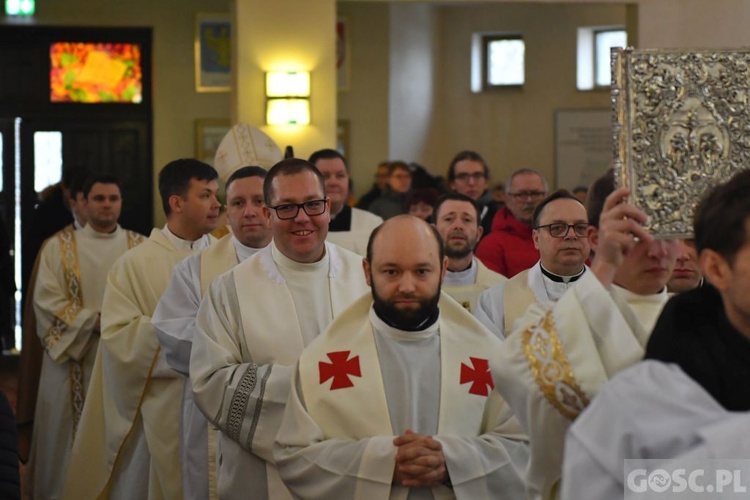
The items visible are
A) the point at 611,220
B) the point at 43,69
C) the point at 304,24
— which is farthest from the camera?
the point at 43,69

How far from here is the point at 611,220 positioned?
2.97 m

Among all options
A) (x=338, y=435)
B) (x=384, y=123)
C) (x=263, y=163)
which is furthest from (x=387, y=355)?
(x=384, y=123)

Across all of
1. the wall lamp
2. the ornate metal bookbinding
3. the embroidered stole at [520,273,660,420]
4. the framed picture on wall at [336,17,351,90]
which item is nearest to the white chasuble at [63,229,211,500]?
the embroidered stole at [520,273,660,420]

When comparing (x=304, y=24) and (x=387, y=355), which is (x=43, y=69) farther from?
(x=387, y=355)

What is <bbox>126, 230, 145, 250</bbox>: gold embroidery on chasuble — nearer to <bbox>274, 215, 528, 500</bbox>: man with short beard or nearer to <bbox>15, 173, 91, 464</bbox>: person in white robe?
<bbox>15, 173, 91, 464</bbox>: person in white robe

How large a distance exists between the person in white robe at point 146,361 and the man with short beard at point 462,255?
3.97 feet

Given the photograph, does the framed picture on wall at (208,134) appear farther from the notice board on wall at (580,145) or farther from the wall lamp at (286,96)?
the notice board on wall at (580,145)

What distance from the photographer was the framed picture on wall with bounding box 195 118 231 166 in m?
14.1

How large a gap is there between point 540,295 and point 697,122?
8.08ft

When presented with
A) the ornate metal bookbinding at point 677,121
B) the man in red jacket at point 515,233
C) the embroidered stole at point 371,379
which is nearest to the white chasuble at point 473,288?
the man in red jacket at point 515,233

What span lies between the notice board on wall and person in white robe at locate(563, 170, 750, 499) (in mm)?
12495

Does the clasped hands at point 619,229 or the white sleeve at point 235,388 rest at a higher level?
the clasped hands at point 619,229

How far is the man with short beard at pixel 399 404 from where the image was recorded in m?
4.01

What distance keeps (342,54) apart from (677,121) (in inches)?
462
